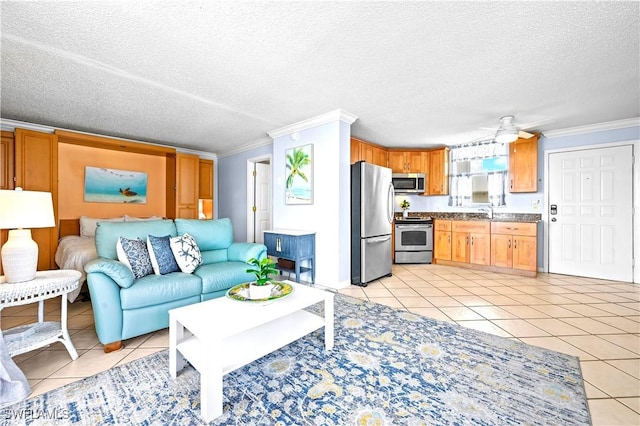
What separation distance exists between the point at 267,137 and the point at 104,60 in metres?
2.72

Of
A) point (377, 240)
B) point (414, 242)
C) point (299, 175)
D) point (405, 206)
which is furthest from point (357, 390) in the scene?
point (405, 206)

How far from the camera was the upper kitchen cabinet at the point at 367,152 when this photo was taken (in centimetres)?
476

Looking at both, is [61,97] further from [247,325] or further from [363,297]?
[363,297]

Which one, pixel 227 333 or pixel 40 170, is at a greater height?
pixel 40 170

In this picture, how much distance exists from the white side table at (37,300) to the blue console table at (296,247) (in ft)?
7.19

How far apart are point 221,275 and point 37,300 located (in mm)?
1245

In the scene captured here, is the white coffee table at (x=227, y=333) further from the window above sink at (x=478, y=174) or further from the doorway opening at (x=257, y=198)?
the window above sink at (x=478, y=174)

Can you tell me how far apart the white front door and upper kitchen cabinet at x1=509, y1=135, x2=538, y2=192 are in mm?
295

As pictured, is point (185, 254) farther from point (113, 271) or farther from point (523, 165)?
point (523, 165)

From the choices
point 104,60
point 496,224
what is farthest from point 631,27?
point 104,60

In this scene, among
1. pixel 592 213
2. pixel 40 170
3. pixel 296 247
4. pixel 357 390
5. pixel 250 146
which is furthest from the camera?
pixel 250 146

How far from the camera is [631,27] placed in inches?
75.9

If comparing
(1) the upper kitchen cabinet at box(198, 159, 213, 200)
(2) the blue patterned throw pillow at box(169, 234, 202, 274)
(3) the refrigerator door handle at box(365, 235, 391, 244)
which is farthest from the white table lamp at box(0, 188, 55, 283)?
(1) the upper kitchen cabinet at box(198, 159, 213, 200)

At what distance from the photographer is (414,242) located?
5.40 metres
